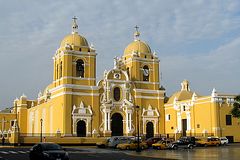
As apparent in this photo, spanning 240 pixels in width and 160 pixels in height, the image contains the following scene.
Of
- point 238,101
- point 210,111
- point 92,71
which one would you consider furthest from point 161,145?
point 92,71

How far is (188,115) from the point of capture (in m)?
62.2

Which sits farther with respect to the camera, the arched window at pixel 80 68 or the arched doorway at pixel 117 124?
the arched doorway at pixel 117 124

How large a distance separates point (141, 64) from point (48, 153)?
45.4m

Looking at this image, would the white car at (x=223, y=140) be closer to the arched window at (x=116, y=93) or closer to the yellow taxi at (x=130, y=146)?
the yellow taxi at (x=130, y=146)

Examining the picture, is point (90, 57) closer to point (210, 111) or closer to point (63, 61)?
point (63, 61)

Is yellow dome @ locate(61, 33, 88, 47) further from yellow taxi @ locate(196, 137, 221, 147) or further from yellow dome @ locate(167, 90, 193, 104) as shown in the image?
yellow taxi @ locate(196, 137, 221, 147)

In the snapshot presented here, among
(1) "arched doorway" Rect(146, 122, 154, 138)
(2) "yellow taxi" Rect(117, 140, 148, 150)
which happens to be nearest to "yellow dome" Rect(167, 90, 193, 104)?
(1) "arched doorway" Rect(146, 122, 154, 138)

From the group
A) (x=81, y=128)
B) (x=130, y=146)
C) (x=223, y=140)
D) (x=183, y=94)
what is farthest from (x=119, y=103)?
(x=130, y=146)

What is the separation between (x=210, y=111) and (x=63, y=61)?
22.8 m

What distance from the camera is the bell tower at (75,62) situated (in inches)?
2372

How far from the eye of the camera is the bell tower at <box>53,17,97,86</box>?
6025 centimetres

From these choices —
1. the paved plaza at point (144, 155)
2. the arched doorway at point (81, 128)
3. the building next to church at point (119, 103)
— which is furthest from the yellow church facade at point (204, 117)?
the paved plaza at point (144, 155)

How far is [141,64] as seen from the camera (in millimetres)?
67625

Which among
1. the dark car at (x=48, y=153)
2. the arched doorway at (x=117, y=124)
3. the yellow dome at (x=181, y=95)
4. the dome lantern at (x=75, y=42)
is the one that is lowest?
the dark car at (x=48, y=153)
